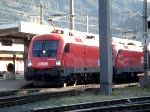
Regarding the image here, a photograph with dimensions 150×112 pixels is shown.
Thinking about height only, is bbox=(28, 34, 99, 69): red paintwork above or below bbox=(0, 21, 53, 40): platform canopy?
below

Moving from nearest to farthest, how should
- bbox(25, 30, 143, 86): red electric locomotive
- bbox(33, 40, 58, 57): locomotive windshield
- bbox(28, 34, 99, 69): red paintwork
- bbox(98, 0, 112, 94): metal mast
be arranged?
bbox(98, 0, 112, 94): metal mast, bbox(25, 30, 143, 86): red electric locomotive, bbox(28, 34, 99, 69): red paintwork, bbox(33, 40, 58, 57): locomotive windshield

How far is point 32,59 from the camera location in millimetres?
24156

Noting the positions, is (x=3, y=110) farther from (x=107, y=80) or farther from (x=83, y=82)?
(x=83, y=82)

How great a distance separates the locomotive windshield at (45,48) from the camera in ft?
78.3

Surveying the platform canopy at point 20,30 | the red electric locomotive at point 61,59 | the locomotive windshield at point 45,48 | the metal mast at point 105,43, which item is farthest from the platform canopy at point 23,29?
the metal mast at point 105,43

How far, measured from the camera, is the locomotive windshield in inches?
940

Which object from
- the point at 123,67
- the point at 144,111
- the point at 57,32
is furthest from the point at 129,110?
the point at 123,67

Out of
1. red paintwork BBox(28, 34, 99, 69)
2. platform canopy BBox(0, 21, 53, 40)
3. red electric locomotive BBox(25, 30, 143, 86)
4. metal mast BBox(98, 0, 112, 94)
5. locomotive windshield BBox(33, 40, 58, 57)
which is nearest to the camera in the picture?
metal mast BBox(98, 0, 112, 94)

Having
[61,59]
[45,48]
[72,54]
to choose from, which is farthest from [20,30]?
[61,59]

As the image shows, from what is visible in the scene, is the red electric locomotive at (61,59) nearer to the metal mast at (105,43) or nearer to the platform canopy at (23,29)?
the platform canopy at (23,29)

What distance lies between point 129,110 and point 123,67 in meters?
20.8

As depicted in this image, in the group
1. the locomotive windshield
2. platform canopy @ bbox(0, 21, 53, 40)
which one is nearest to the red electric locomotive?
the locomotive windshield

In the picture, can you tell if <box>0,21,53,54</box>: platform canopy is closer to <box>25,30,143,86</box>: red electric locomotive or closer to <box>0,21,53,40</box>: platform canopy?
<box>0,21,53,40</box>: platform canopy

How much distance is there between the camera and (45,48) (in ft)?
79.6
